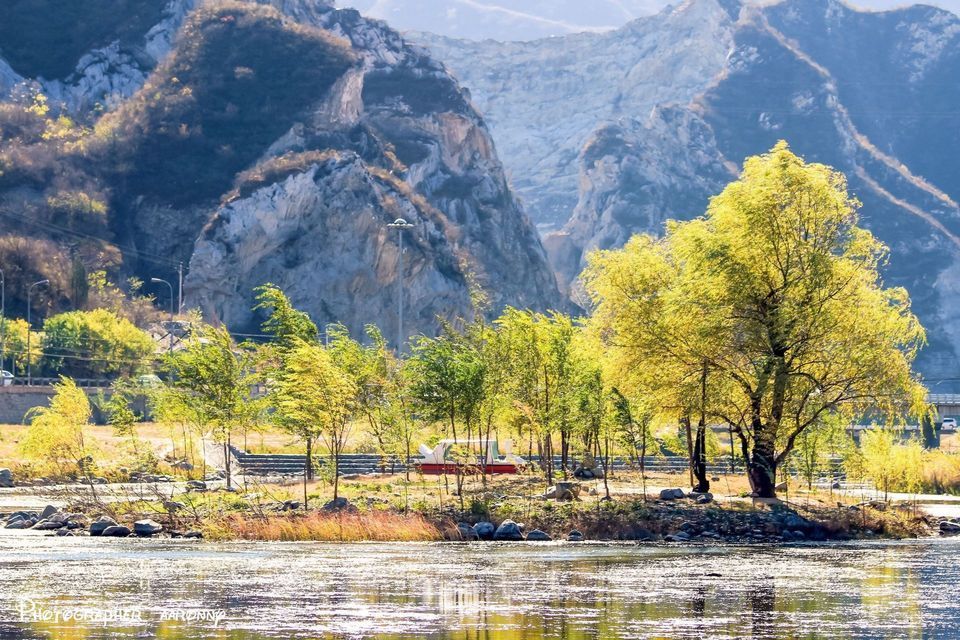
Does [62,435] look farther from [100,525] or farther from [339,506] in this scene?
[339,506]

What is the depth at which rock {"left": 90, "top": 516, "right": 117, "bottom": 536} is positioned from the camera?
50731mm

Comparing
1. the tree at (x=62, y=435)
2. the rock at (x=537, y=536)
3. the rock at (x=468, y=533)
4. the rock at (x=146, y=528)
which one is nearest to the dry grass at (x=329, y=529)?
the rock at (x=468, y=533)

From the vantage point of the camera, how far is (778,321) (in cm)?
5266

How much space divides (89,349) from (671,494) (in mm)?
92304

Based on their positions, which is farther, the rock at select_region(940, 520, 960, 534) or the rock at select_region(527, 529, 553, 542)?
the rock at select_region(940, 520, 960, 534)

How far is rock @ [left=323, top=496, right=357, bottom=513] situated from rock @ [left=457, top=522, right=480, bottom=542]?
469 cm

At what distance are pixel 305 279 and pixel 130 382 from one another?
71.5m

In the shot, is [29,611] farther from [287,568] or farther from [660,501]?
[660,501]

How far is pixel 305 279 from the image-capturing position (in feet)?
602

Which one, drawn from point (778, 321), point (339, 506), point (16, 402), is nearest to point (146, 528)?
point (339, 506)

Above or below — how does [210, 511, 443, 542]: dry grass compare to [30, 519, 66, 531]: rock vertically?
below

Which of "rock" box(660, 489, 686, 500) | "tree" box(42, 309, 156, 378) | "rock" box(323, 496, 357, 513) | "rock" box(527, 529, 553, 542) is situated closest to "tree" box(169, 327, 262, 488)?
"rock" box(323, 496, 357, 513)

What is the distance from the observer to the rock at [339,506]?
173 feet

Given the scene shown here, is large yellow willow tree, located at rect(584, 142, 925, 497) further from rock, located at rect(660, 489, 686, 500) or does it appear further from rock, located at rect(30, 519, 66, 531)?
rock, located at rect(30, 519, 66, 531)
